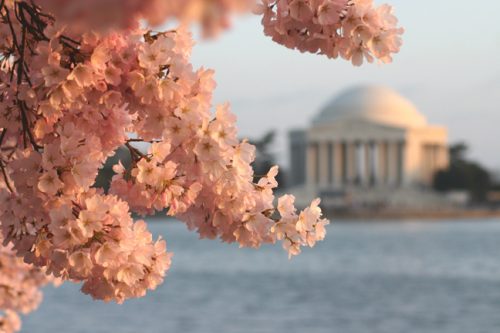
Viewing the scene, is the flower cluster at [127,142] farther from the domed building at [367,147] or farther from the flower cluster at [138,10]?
the domed building at [367,147]

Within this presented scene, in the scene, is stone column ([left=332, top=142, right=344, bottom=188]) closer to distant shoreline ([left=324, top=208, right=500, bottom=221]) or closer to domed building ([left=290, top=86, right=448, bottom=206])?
domed building ([left=290, top=86, right=448, bottom=206])

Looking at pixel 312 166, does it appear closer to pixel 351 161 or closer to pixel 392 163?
pixel 351 161

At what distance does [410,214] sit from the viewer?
135750mm

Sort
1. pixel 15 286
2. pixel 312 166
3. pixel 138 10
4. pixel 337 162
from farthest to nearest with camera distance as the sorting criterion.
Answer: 1. pixel 312 166
2. pixel 337 162
3. pixel 15 286
4. pixel 138 10

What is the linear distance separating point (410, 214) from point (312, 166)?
25.9m

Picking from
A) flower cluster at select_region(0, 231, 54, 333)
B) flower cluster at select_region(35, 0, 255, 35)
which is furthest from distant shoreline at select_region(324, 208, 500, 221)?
flower cluster at select_region(35, 0, 255, 35)

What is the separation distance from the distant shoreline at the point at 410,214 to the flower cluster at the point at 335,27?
129568 millimetres

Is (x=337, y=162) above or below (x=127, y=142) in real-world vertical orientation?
above

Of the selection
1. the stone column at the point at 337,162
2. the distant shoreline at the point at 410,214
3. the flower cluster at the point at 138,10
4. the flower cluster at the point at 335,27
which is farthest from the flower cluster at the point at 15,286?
the stone column at the point at 337,162

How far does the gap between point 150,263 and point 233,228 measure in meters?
0.53

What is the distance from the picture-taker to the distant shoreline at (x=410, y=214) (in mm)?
134625

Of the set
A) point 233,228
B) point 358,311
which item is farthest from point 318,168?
point 233,228

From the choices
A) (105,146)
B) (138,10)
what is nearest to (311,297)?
(105,146)

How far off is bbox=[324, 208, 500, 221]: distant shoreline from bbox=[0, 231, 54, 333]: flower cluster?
12289 centimetres
